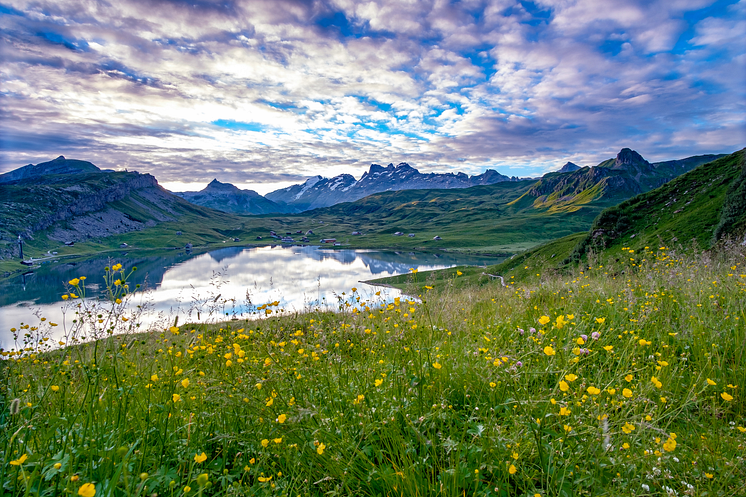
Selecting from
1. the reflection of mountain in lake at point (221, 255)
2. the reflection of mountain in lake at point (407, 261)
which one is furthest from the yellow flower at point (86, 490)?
the reflection of mountain in lake at point (221, 255)

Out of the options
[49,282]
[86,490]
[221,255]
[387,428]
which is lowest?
[49,282]

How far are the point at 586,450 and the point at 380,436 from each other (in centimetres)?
162

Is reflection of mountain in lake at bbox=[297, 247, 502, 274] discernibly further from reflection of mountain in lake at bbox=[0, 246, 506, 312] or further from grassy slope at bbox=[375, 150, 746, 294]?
grassy slope at bbox=[375, 150, 746, 294]

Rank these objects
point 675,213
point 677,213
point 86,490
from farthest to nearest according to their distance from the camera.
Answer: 1. point 675,213
2. point 677,213
3. point 86,490

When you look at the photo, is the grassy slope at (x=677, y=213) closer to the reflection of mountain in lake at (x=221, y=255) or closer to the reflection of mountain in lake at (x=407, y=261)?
the reflection of mountain in lake at (x=407, y=261)

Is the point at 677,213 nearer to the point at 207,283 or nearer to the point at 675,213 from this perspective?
the point at 675,213

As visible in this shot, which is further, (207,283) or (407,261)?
(407,261)

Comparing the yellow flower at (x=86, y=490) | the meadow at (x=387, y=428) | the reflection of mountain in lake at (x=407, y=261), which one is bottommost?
the reflection of mountain in lake at (x=407, y=261)

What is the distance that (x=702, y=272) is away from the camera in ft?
29.0

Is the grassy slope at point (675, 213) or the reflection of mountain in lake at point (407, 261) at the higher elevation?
the grassy slope at point (675, 213)

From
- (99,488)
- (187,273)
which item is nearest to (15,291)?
(187,273)

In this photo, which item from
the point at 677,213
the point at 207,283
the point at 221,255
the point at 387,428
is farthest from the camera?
the point at 221,255

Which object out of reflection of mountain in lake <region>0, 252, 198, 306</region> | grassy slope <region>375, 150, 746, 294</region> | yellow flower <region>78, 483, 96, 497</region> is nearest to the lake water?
reflection of mountain in lake <region>0, 252, 198, 306</region>

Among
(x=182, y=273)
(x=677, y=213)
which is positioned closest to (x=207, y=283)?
(x=182, y=273)
